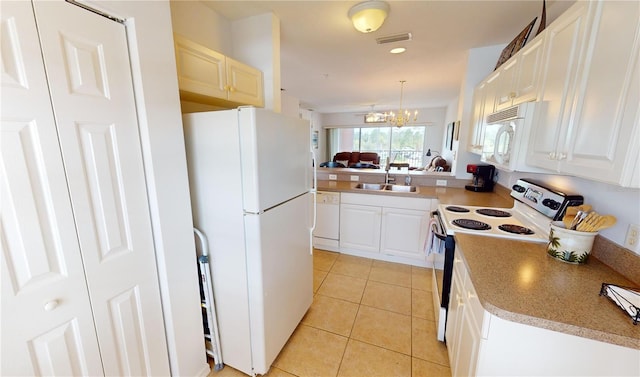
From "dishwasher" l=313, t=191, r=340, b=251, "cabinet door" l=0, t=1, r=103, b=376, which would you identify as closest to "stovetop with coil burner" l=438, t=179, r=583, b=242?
"dishwasher" l=313, t=191, r=340, b=251

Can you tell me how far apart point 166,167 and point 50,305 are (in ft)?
2.12

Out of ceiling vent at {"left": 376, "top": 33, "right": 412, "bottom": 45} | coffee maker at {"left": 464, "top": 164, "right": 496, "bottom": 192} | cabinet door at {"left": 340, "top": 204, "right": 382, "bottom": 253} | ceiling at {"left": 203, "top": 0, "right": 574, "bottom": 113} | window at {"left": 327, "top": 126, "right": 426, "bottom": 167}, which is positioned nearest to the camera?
ceiling at {"left": 203, "top": 0, "right": 574, "bottom": 113}

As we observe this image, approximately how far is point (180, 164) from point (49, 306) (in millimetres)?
712

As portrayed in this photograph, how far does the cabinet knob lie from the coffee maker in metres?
3.32

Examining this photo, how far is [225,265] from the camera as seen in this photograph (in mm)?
1433

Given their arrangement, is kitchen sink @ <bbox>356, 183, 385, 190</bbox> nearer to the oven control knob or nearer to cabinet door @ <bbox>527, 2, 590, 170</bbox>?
the oven control knob

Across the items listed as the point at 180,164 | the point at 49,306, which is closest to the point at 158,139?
the point at 180,164

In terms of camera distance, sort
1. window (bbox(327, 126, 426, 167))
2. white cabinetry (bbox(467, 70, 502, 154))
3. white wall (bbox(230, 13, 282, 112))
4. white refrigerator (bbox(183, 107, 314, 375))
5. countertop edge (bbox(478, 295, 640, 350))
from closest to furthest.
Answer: countertop edge (bbox(478, 295, 640, 350)), white refrigerator (bbox(183, 107, 314, 375)), white wall (bbox(230, 13, 282, 112)), white cabinetry (bbox(467, 70, 502, 154)), window (bbox(327, 126, 426, 167))

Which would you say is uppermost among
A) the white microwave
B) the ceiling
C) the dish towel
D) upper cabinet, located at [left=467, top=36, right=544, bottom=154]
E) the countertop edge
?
the ceiling

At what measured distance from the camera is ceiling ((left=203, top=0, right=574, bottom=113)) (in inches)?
68.9

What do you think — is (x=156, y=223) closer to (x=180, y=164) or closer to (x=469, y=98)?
(x=180, y=164)

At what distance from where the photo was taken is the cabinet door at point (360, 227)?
292cm

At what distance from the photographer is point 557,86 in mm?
1173

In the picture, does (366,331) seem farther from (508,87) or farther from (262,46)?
(262,46)
